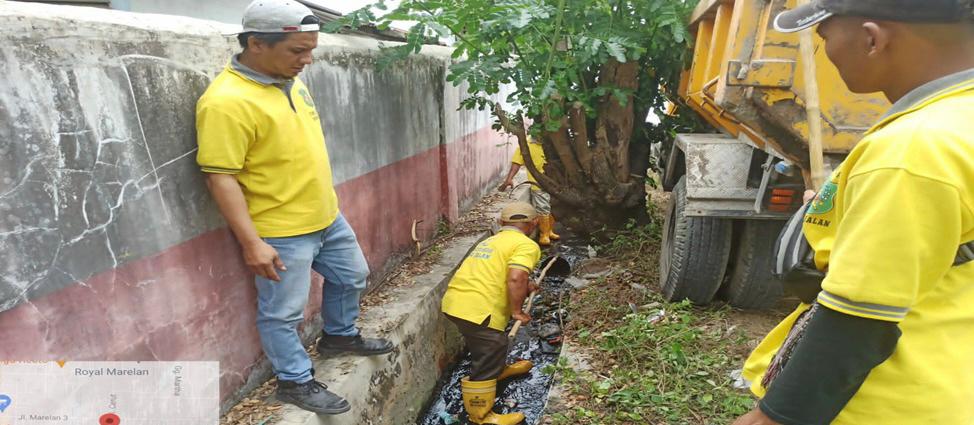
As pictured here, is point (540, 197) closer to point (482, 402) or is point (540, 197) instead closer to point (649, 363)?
point (482, 402)

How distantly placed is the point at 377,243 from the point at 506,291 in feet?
3.57

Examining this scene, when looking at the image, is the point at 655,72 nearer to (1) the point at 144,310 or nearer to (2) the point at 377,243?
(2) the point at 377,243

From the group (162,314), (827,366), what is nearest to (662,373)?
(827,366)

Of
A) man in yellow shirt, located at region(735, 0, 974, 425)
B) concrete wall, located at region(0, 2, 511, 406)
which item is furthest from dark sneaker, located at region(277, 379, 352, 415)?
man in yellow shirt, located at region(735, 0, 974, 425)

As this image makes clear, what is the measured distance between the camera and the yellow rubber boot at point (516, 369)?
13.8 ft

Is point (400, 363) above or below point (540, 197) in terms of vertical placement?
below

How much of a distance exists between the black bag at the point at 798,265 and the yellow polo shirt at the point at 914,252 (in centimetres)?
22

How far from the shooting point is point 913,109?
99cm

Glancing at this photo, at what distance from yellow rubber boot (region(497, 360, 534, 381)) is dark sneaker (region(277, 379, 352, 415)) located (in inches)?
68.1

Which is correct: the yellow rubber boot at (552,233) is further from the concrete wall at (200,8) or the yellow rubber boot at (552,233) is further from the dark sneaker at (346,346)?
the concrete wall at (200,8)

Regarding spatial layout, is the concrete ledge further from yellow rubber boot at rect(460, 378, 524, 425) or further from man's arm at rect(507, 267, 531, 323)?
man's arm at rect(507, 267, 531, 323)

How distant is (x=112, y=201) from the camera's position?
1.96m

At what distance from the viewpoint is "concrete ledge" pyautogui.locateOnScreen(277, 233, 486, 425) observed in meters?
2.98

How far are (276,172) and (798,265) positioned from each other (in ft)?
6.62
